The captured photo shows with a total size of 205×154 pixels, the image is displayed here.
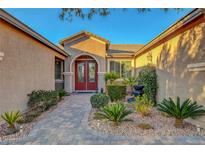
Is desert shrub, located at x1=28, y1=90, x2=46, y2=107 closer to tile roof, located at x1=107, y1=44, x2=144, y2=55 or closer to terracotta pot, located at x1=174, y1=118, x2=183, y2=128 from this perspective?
terracotta pot, located at x1=174, y1=118, x2=183, y2=128

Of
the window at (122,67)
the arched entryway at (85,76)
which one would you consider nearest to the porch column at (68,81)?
the arched entryway at (85,76)

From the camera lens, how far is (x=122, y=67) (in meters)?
15.5

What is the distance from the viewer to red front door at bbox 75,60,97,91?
15.8 meters

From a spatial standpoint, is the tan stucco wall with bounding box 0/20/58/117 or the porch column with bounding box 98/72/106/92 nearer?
the tan stucco wall with bounding box 0/20/58/117

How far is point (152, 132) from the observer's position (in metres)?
5.11

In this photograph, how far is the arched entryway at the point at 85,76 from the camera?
51.7 ft

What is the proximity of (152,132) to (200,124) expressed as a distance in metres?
1.73

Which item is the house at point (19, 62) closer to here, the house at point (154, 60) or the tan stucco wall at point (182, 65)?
the house at point (154, 60)

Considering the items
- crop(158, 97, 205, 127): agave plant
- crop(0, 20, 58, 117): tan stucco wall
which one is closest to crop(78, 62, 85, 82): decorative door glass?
crop(0, 20, 58, 117): tan stucco wall

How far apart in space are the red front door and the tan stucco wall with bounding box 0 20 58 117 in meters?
6.04

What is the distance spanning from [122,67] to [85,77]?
355cm

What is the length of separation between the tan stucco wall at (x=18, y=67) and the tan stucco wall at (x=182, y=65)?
650 cm

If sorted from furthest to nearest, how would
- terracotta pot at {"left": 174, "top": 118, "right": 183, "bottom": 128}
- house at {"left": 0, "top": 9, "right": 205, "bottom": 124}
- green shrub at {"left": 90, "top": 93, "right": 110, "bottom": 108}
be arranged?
green shrub at {"left": 90, "top": 93, "right": 110, "bottom": 108} < house at {"left": 0, "top": 9, "right": 205, "bottom": 124} < terracotta pot at {"left": 174, "top": 118, "right": 183, "bottom": 128}

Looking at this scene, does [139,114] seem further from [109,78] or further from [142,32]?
[142,32]
